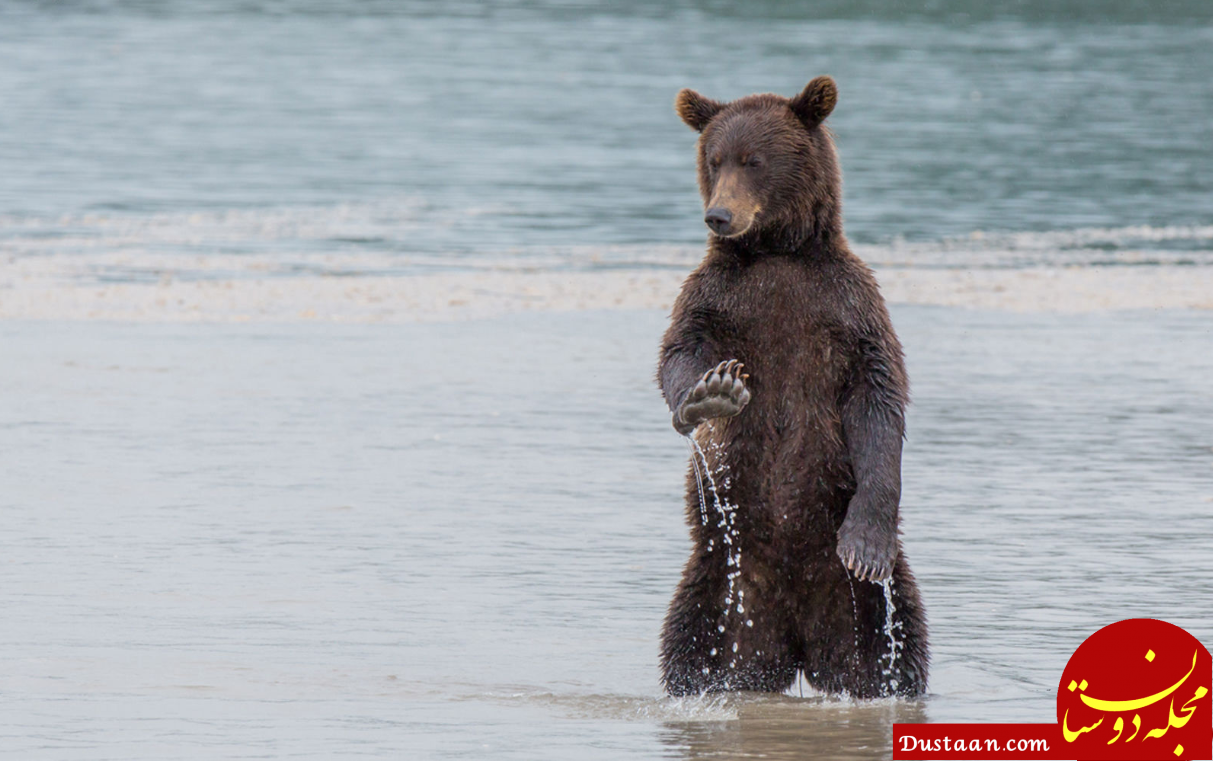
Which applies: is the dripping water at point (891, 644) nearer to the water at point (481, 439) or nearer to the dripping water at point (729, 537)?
the water at point (481, 439)

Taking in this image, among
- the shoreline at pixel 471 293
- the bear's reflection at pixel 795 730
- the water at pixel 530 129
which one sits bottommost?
the water at pixel 530 129

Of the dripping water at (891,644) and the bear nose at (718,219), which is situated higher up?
the bear nose at (718,219)

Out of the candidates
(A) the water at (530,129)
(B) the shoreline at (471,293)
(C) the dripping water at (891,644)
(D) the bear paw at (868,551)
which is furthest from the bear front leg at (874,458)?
(A) the water at (530,129)

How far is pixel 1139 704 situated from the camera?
5016 millimetres

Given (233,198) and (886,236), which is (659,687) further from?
(233,198)

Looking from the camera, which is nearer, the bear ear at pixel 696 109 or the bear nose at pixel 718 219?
the bear nose at pixel 718 219

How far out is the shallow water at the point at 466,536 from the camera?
213 inches

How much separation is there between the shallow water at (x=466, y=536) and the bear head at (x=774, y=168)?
1.35 meters

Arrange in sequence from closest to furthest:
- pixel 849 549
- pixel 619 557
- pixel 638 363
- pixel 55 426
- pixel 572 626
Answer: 1. pixel 849 549
2. pixel 572 626
3. pixel 619 557
4. pixel 55 426
5. pixel 638 363

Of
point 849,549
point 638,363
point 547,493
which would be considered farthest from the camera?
point 638,363

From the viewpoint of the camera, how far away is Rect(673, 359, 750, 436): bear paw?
199 inches

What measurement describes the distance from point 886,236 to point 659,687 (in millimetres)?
12941

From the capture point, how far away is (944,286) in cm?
1480

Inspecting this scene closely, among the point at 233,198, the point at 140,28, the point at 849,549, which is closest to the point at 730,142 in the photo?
the point at 849,549
